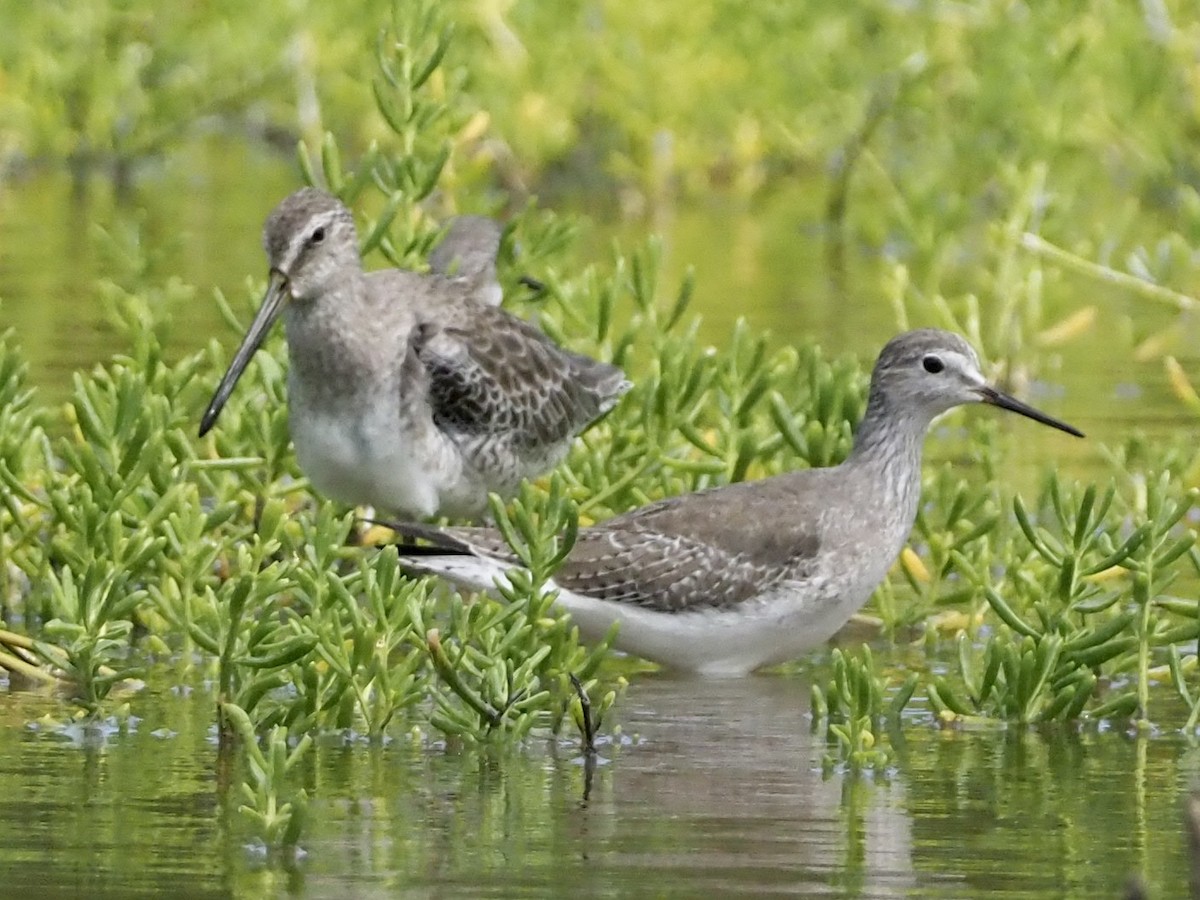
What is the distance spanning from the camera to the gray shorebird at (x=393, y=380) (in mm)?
10398

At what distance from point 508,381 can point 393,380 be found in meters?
0.62

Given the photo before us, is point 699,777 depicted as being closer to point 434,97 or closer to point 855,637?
point 855,637

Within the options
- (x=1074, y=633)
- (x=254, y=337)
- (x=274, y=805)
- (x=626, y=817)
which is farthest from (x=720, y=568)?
(x=274, y=805)

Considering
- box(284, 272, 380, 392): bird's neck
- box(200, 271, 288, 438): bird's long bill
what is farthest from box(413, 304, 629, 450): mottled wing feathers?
box(200, 271, 288, 438): bird's long bill

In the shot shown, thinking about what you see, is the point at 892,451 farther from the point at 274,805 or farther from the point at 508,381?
the point at 274,805

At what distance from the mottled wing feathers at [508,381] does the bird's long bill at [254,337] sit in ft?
2.05


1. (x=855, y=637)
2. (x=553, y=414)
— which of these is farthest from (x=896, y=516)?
(x=553, y=414)

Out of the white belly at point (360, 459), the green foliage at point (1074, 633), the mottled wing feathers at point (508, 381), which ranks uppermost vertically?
the mottled wing feathers at point (508, 381)

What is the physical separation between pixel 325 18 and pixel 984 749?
14.6 meters

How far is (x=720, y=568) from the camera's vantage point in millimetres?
10117

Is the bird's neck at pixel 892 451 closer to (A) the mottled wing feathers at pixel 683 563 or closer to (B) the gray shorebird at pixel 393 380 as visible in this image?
(A) the mottled wing feathers at pixel 683 563

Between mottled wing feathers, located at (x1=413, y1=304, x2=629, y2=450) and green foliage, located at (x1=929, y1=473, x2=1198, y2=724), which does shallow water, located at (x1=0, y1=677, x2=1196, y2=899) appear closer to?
green foliage, located at (x1=929, y1=473, x2=1198, y2=724)

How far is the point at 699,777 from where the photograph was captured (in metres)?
8.47

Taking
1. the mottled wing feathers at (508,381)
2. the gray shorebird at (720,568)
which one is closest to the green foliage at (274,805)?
the gray shorebird at (720,568)
